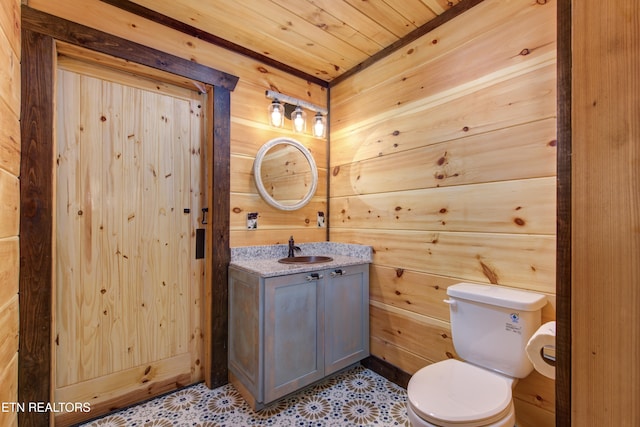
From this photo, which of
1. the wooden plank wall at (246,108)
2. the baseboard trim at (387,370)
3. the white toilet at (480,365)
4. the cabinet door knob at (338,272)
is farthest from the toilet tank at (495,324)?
the wooden plank wall at (246,108)

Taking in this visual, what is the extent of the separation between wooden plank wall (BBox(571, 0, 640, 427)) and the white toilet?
2.61 ft

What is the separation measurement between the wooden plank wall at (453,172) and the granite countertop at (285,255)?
10 cm

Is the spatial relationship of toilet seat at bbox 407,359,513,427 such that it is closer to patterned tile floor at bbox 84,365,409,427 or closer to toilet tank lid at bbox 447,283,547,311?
toilet tank lid at bbox 447,283,547,311

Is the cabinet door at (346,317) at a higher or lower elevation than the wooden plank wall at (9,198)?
lower

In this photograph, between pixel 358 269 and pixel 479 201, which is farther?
pixel 358 269

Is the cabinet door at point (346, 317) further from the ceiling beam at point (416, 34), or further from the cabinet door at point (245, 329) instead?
the ceiling beam at point (416, 34)

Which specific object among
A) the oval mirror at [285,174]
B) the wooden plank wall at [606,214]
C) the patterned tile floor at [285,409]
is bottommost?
the patterned tile floor at [285,409]

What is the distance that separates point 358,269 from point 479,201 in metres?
0.93

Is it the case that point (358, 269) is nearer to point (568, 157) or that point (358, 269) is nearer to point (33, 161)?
point (568, 157)

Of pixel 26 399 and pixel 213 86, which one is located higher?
pixel 213 86

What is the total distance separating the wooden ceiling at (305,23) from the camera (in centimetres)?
171

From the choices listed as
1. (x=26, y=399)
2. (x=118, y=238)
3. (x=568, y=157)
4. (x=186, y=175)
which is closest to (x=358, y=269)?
(x=186, y=175)

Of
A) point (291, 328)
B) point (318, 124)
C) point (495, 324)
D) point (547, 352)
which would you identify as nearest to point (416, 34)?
point (318, 124)

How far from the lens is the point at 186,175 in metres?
2.00
